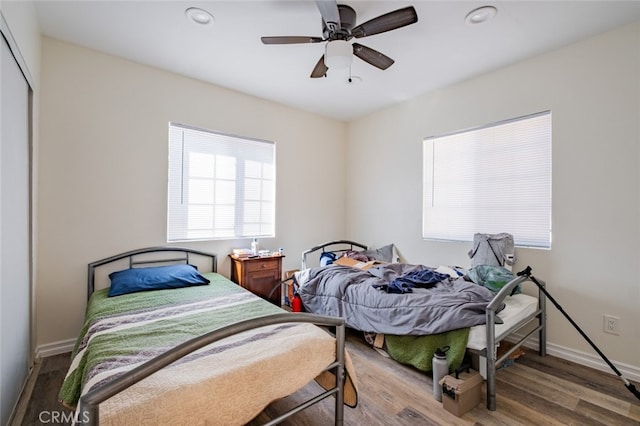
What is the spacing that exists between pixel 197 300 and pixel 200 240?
3.83 feet

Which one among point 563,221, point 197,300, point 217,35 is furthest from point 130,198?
point 563,221

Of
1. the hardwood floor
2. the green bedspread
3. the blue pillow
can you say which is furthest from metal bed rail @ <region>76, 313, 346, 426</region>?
the blue pillow

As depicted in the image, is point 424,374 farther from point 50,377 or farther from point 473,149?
point 50,377

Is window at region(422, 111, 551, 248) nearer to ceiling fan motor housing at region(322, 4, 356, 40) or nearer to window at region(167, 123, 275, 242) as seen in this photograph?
ceiling fan motor housing at region(322, 4, 356, 40)

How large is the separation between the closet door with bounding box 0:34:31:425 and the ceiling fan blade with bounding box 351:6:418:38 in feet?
6.80

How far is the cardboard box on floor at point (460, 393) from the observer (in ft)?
5.82

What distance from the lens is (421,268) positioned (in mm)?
3102

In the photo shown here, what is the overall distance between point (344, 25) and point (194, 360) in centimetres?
232

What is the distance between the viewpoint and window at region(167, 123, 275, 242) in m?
3.24

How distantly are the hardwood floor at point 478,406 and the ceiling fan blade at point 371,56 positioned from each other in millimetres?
2492

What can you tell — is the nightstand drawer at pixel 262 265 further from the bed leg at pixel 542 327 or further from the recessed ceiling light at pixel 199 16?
the bed leg at pixel 542 327

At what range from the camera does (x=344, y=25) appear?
82.5 inches

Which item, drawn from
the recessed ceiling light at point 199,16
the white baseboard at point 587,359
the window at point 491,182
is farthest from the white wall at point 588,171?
the recessed ceiling light at point 199,16

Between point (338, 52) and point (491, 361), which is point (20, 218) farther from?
point (491, 361)
